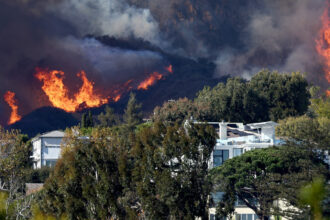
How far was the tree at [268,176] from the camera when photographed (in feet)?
161

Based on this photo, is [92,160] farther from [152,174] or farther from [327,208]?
[327,208]

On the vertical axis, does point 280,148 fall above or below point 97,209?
above

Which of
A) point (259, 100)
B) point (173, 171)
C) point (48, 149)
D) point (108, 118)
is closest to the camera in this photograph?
point (173, 171)

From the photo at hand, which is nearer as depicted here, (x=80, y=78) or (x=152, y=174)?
(x=152, y=174)

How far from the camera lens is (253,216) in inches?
2473

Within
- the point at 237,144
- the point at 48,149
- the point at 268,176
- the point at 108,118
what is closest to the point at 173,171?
the point at 268,176

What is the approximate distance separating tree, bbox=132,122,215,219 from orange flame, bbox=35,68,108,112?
8032cm

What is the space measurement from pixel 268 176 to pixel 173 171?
49.6 feet

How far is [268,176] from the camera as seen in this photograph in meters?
56.2

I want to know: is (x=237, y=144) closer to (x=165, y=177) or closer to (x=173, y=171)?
(x=173, y=171)

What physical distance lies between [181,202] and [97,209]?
6.33 m

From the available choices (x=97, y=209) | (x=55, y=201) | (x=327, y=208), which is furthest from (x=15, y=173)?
(x=327, y=208)

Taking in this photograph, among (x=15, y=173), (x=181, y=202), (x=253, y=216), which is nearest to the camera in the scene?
(x=181, y=202)

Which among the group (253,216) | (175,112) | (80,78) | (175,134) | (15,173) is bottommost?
(253,216)
